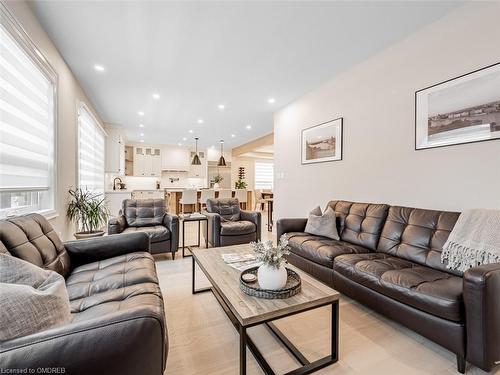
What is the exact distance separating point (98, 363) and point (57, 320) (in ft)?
1.08

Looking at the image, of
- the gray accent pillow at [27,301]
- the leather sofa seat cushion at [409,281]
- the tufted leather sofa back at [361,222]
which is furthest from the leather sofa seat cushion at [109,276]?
the tufted leather sofa back at [361,222]

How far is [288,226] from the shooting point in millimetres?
3170

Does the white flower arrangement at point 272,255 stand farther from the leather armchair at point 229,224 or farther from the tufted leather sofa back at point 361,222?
the leather armchair at point 229,224

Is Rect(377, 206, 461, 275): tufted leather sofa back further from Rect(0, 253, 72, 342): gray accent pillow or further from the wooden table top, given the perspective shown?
Rect(0, 253, 72, 342): gray accent pillow

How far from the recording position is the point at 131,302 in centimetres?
131

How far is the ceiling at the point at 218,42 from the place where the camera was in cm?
214

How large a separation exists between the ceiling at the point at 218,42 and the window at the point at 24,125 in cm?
45

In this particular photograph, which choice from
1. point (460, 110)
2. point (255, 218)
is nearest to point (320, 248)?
point (255, 218)

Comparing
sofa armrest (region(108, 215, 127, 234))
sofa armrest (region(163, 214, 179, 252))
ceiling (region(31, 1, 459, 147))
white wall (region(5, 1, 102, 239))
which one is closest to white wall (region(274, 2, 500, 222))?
ceiling (region(31, 1, 459, 147))

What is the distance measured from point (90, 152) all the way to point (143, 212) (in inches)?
79.3

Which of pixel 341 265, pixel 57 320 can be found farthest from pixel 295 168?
pixel 57 320

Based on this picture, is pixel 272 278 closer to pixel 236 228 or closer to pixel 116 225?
pixel 236 228

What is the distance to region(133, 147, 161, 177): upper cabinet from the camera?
28.0 feet

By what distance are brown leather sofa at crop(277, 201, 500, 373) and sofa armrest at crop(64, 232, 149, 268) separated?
1.68 meters
